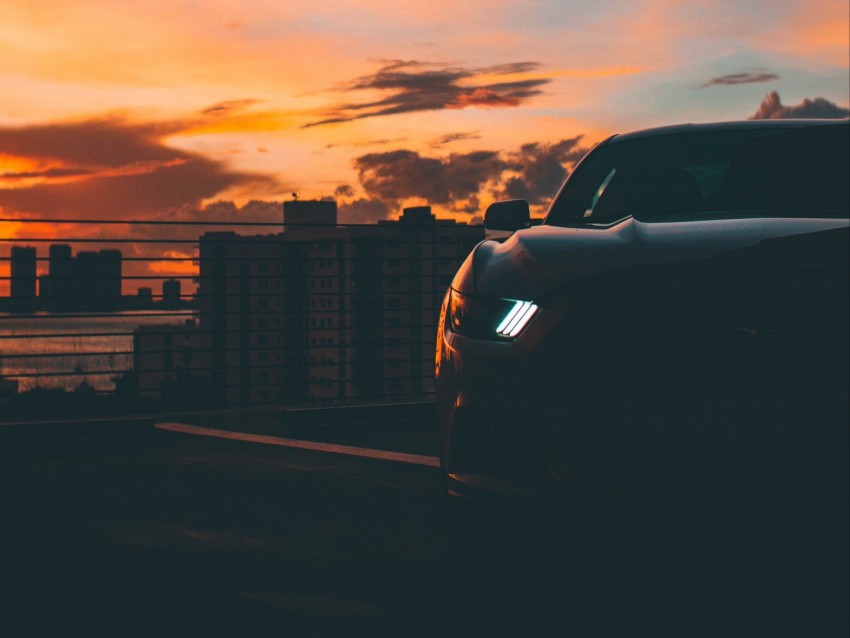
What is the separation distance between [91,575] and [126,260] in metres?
5.68

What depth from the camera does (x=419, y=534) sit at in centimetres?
412

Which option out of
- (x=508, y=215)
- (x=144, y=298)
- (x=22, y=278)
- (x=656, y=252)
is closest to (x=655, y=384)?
(x=656, y=252)

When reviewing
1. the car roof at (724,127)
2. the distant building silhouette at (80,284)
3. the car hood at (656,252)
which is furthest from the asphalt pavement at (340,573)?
the distant building silhouette at (80,284)

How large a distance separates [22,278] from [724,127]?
501 cm

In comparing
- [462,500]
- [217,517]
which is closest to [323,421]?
[217,517]

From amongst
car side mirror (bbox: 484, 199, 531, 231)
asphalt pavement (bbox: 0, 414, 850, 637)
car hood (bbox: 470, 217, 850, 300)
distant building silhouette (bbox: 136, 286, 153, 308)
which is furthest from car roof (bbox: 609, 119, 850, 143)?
distant building silhouette (bbox: 136, 286, 153, 308)

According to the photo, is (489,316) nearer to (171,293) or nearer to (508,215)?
(508,215)

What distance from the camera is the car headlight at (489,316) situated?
2877mm

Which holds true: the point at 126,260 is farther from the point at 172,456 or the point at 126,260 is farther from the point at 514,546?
the point at 514,546

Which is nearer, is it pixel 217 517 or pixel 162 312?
pixel 217 517

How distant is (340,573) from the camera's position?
353cm

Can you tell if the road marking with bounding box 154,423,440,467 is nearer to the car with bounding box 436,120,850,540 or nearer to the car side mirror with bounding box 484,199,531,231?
the car side mirror with bounding box 484,199,531,231

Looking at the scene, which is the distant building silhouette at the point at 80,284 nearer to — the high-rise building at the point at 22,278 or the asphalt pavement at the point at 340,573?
the high-rise building at the point at 22,278

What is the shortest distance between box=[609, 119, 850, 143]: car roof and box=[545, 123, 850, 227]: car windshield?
3 cm
